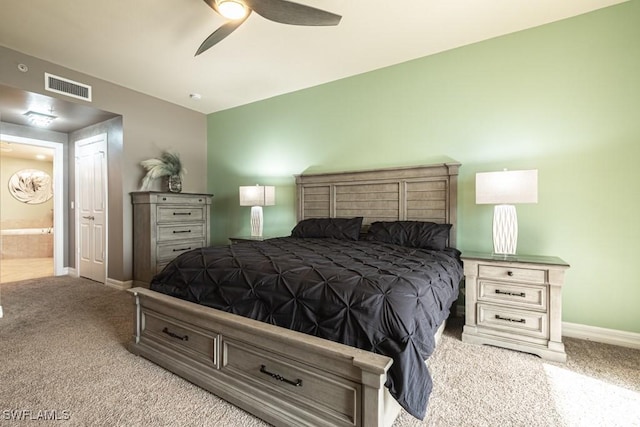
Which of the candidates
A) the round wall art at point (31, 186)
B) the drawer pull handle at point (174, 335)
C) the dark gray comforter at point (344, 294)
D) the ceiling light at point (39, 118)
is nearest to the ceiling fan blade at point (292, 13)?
the dark gray comforter at point (344, 294)

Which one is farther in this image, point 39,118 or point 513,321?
point 39,118

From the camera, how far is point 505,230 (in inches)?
96.7

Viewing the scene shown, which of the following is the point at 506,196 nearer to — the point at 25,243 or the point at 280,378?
the point at 280,378

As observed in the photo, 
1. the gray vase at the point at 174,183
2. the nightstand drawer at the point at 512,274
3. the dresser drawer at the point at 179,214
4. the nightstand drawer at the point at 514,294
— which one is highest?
the gray vase at the point at 174,183

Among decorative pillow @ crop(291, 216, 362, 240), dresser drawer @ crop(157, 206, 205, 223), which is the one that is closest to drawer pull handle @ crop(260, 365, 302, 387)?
decorative pillow @ crop(291, 216, 362, 240)

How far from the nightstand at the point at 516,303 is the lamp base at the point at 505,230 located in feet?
0.58

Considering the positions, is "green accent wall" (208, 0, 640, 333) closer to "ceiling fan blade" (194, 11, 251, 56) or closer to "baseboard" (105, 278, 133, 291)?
"ceiling fan blade" (194, 11, 251, 56)

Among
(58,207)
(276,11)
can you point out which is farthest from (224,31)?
(58,207)

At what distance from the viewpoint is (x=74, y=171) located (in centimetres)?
468

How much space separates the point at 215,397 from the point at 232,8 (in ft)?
8.33

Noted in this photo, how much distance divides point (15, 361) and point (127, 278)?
77.6 inches

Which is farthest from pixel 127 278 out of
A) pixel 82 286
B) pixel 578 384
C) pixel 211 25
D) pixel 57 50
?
pixel 578 384

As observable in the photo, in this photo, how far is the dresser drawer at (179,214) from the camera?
12.7 ft

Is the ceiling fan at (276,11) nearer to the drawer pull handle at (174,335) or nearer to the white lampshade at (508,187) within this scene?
the white lampshade at (508,187)
